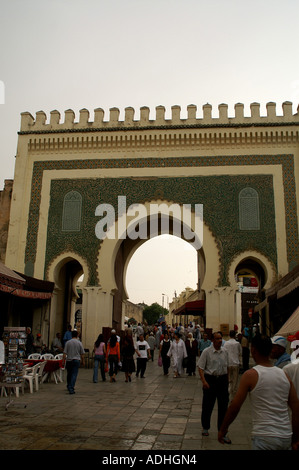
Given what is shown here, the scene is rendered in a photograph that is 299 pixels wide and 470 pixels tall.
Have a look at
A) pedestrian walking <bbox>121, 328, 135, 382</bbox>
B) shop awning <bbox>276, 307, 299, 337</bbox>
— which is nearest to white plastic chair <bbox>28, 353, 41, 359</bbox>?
pedestrian walking <bbox>121, 328, 135, 382</bbox>

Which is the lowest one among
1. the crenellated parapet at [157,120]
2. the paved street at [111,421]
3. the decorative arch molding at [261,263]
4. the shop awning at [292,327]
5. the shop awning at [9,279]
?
the paved street at [111,421]

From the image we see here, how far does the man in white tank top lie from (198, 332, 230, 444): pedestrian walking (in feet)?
8.01

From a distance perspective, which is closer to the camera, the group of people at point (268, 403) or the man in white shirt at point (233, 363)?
the group of people at point (268, 403)

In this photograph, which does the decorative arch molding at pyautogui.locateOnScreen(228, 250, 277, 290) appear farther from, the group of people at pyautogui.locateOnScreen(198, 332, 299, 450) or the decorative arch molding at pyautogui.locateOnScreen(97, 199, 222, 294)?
the group of people at pyautogui.locateOnScreen(198, 332, 299, 450)

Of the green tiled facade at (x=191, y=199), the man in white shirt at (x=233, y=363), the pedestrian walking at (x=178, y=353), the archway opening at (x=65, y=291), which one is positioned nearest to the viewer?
the man in white shirt at (x=233, y=363)

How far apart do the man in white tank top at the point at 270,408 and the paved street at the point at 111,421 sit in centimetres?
215

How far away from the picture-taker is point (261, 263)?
14133 mm

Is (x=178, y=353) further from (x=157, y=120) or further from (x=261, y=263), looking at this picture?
(x=157, y=120)

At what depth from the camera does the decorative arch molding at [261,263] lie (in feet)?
45.1

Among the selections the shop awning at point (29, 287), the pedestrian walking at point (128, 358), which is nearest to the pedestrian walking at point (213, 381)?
the pedestrian walking at point (128, 358)

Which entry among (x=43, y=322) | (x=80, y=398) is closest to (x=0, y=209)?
(x=43, y=322)

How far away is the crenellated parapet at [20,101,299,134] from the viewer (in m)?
15.2

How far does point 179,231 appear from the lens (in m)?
16.8

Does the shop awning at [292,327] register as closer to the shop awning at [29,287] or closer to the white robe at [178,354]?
the white robe at [178,354]
